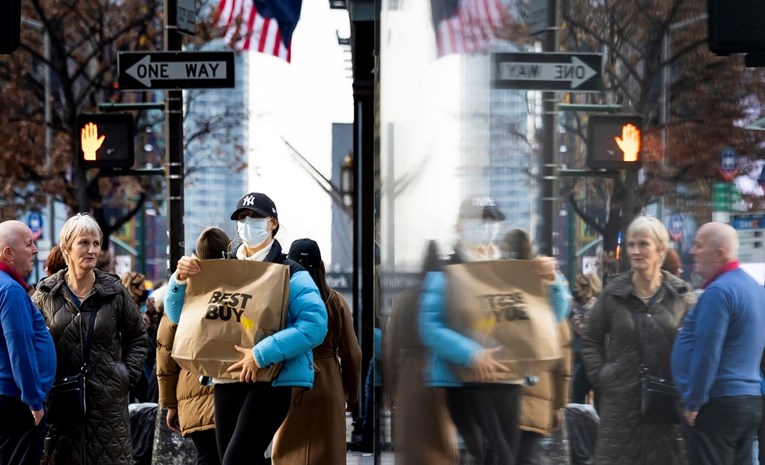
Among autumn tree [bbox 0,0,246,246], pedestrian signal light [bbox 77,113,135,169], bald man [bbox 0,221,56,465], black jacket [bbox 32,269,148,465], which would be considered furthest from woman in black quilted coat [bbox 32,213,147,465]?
autumn tree [bbox 0,0,246,246]

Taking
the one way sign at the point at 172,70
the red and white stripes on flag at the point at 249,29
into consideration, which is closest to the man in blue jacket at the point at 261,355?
the one way sign at the point at 172,70

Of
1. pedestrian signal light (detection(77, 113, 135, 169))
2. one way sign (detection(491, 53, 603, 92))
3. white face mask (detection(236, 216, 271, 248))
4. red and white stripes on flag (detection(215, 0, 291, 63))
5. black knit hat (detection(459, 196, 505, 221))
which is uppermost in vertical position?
red and white stripes on flag (detection(215, 0, 291, 63))

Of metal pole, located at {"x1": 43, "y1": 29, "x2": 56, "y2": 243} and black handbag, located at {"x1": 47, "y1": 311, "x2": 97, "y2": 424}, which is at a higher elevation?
metal pole, located at {"x1": 43, "y1": 29, "x2": 56, "y2": 243}

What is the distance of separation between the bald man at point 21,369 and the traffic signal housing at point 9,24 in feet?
6.12

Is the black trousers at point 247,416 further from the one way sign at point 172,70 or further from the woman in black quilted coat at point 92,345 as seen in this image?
the one way sign at point 172,70

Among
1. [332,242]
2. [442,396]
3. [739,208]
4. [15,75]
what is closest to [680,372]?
[739,208]

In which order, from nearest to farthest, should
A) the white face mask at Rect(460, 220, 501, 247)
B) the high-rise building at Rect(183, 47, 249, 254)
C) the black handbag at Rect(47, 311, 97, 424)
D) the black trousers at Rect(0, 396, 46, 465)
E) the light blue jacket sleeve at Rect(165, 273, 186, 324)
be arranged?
the white face mask at Rect(460, 220, 501, 247)
the light blue jacket sleeve at Rect(165, 273, 186, 324)
the black trousers at Rect(0, 396, 46, 465)
the black handbag at Rect(47, 311, 97, 424)
the high-rise building at Rect(183, 47, 249, 254)

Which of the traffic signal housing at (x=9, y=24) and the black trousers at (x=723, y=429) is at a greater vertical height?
the traffic signal housing at (x=9, y=24)

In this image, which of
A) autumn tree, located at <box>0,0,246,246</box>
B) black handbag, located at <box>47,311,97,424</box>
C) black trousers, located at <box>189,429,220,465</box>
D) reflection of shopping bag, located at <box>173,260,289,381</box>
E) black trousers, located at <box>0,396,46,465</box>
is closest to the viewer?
reflection of shopping bag, located at <box>173,260,289,381</box>

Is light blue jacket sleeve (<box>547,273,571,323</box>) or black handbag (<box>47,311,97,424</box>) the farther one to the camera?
black handbag (<box>47,311,97,424</box>)

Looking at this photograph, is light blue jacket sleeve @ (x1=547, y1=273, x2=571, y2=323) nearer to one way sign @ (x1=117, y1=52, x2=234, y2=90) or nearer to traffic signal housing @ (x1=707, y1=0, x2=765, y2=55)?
traffic signal housing @ (x1=707, y1=0, x2=765, y2=55)

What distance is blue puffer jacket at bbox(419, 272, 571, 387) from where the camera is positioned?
50.6 inches

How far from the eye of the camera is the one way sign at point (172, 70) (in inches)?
241

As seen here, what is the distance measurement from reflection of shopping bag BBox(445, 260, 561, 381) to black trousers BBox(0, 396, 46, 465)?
3681mm
